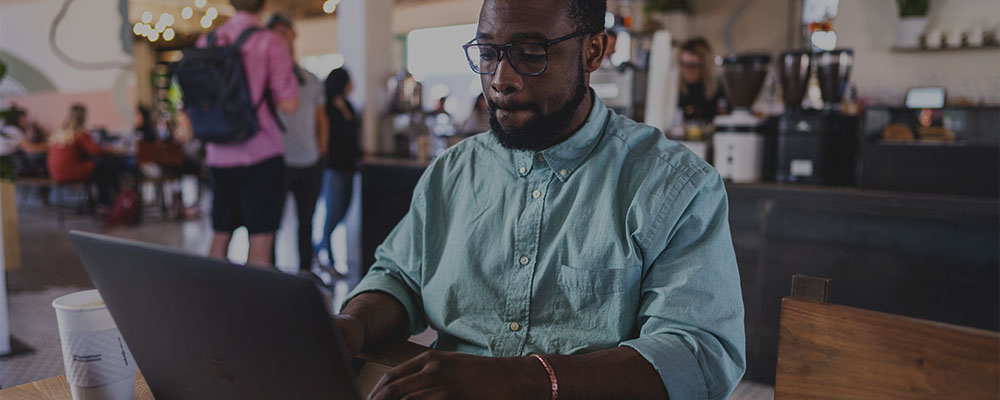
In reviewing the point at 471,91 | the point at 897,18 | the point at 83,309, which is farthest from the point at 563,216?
the point at 471,91

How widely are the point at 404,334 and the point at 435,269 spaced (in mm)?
126

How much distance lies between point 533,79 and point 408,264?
0.42 m

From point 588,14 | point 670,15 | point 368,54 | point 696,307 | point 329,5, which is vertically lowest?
point 696,307

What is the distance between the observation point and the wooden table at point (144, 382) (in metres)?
0.89

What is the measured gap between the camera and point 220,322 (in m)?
0.65

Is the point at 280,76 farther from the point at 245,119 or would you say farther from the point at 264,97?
the point at 245,119

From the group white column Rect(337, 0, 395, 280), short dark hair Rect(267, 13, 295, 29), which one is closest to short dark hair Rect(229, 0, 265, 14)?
short dark hair Rect(267, 13, 295, 29)

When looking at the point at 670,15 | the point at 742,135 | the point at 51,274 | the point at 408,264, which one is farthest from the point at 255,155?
the point at 670,15

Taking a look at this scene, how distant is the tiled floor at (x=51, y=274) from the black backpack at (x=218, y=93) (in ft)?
2.52

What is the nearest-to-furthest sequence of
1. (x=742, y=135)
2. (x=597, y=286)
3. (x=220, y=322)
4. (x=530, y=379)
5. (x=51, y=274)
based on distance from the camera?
(x=220, y=322) < (x=530, y=379) < (x=597, y=286) < (x=742, y=135) < (x=51, y=274)

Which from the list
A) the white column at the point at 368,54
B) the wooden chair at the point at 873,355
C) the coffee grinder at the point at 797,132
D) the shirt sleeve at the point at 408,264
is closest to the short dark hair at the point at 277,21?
the white column at the point at 368,54

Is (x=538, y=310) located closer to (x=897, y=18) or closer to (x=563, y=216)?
(x=563, y=216)

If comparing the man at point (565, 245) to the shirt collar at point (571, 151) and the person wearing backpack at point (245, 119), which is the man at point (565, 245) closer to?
the shirt collar at point (571, 151)

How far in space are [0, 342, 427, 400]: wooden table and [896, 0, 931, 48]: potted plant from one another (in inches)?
150
